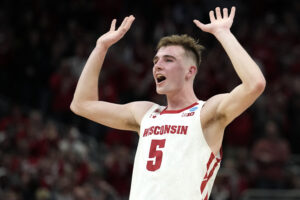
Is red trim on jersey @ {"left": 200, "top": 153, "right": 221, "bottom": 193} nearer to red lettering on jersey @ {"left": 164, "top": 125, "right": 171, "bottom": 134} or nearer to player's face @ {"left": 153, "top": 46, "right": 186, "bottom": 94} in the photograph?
red lettering on jersey @ {"left": 164, "top": 125, "right": 171, "bottom": 134}

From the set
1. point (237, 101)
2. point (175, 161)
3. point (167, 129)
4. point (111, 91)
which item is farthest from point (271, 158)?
point (237, 101)

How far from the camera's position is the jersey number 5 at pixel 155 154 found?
5.74 metres

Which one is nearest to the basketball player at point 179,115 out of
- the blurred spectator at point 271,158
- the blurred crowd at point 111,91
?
the blurred crowd at point 111,91

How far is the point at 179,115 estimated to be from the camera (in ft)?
19.6

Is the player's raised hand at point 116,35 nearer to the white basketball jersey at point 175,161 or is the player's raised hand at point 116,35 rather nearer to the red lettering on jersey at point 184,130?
the white basketball jersey at point 175,161

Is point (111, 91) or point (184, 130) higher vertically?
point (111, 91)

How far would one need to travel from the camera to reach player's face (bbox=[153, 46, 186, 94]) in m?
6.04

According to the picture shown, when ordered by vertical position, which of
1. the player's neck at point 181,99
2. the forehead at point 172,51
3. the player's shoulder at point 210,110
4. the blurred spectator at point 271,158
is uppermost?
the forehead at point 172,51

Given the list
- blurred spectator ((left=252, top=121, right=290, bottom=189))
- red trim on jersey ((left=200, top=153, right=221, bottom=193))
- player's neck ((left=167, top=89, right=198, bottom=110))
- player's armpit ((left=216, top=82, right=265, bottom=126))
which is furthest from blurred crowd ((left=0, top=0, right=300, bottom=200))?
player's armpit ((left=216, top=82, right=265, bottom=126))

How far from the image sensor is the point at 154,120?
6062mm

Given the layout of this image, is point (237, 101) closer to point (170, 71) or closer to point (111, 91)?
point (170, 71)

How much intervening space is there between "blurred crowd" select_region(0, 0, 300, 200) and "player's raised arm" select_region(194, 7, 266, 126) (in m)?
7.33

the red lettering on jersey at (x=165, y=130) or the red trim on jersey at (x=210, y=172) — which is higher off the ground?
the red lettering on jersey at (x=165, y=130)

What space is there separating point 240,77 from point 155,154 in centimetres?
106
